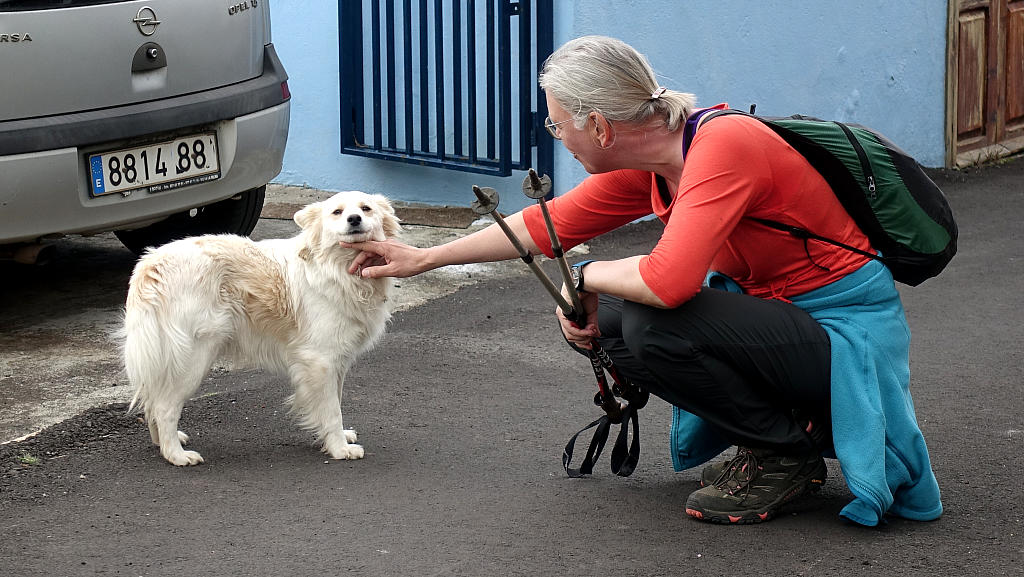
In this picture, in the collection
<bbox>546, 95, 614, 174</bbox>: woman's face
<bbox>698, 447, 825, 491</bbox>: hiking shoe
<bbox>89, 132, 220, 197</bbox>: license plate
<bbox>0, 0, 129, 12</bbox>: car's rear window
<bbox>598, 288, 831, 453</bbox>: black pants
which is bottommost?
<bbox>698, 447, 825, 491</bbox>: hiking shoe

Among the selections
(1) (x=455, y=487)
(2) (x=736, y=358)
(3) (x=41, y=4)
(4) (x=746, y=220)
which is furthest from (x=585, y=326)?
(3) (x=41, y=4)

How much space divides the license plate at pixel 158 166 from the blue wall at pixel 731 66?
252cm

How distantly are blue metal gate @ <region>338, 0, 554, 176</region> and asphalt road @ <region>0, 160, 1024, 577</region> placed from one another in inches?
86.9

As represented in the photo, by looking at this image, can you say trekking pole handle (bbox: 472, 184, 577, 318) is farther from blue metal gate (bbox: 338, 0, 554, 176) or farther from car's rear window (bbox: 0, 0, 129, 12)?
blue metal gate (bbox: 338, 0, 554, 176)

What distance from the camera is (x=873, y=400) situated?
3211 millimetres

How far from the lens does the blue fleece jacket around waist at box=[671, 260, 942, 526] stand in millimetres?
3197

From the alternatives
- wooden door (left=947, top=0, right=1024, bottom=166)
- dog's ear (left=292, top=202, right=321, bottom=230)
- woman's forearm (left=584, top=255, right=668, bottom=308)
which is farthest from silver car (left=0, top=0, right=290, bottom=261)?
wooden door (left=947, top=0, right=1024, bottom=166)

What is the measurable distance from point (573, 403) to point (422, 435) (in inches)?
26.0

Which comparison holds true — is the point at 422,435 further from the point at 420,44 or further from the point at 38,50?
the point at 420,44

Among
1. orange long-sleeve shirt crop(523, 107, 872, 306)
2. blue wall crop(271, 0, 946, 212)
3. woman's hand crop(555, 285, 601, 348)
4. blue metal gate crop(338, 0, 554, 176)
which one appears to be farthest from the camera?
blue wall crop(271, 0, 946, 212)

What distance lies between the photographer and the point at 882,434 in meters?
3.19

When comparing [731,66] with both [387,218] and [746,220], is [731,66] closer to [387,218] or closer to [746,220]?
[387,218]

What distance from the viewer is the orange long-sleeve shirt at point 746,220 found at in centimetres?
308

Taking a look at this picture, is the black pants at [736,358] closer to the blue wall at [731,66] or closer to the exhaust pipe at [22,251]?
the exhaust pipe at [22,251]
